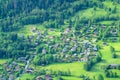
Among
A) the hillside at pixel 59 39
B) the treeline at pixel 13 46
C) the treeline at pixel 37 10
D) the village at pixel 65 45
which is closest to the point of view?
the hillside at pixel 59 39

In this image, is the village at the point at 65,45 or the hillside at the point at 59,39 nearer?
the hillside at the point at 59,39

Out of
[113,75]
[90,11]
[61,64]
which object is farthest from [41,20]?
[113,75]

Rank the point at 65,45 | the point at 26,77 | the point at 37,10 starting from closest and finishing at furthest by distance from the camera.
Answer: the point at 26,77 < the point at 65,45 < the point at 37,10

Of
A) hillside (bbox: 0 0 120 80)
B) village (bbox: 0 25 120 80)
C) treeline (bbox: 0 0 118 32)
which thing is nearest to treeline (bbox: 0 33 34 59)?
hillside (bbox: 0 0 120 80)

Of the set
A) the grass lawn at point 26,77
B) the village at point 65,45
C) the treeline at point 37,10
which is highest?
the treeline at point 37,10

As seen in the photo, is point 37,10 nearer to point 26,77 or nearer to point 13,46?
point 13,46

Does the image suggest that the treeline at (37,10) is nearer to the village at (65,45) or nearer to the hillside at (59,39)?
the hillside at (59,39)

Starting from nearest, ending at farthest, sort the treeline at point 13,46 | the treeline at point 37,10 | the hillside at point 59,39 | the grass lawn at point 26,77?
the grass lawn at point 26,77
the hillside at point 59,39
the treeline at point 13,46
the treeline at point 37,10

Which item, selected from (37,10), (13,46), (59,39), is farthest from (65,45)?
(37,10)

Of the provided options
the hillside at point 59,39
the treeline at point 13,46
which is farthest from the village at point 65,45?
the treeline at point 13,46

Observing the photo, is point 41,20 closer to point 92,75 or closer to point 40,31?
point 40,31
